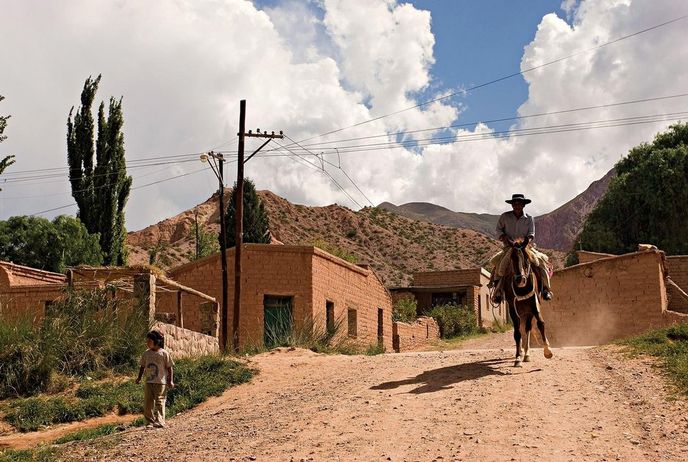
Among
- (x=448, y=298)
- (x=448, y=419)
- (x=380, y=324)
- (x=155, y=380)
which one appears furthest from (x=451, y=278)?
(x=448, y=419)

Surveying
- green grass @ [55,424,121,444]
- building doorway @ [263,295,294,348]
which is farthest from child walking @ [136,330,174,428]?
building doorway @ [263,295,294,348]

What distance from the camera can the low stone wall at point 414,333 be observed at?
37156mm

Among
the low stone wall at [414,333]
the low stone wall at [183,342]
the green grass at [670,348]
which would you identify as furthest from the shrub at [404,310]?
the green grass at [670,348]

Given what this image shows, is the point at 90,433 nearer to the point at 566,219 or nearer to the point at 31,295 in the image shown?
the point at 31,295

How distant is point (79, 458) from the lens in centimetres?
951

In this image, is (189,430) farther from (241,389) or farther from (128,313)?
(128,313)

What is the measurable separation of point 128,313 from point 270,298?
31.2 ft

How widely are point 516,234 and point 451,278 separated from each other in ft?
129

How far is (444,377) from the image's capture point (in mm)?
12477

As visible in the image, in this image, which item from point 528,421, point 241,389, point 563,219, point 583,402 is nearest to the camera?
point 528,421

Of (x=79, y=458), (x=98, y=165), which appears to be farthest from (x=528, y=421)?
(x=98, y=165)

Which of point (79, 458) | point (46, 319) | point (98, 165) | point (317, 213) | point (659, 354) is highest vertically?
point (317, 213)

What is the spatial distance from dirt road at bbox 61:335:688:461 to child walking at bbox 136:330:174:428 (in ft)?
1.59

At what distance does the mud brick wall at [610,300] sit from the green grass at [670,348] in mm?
5492
